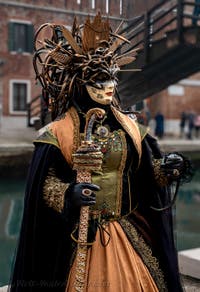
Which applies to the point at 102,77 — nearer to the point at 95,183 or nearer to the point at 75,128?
the point at 75,128

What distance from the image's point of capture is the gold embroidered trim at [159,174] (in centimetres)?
265

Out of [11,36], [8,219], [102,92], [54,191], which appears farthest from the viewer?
[11,36]

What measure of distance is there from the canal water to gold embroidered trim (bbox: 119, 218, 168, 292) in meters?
1.97

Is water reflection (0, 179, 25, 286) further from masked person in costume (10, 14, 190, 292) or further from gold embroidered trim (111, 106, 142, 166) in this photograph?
gold embroidered trim (111, 106, 142, 166)

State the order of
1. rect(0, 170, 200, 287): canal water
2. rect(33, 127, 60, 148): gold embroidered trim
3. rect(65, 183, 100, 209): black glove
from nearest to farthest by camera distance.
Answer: rect(65, 183, 100, 209): black glove < rect(33, 127, 60, 148): gold embroidered trim < rect(0, 170, 200, 287): canal water

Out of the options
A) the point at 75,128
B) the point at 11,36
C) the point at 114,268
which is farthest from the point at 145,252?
the point at 11,36

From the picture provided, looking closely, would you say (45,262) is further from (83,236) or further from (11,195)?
(11,195)

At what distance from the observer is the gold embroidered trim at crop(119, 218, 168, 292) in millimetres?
2646

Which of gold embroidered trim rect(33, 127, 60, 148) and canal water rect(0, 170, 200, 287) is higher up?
gold embroidered trim rect(33, 127, 60, 148)

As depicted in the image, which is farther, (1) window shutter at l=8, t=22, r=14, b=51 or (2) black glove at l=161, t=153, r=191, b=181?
(1) window shutter at l=8, t=22, r=14, b=51

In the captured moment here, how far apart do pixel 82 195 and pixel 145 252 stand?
555 millimetres

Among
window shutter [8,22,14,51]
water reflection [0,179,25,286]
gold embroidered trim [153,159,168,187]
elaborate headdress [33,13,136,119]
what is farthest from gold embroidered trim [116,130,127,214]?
window shutter [8,22,14,51]

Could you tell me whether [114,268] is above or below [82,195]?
below

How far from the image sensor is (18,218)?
344 inches
